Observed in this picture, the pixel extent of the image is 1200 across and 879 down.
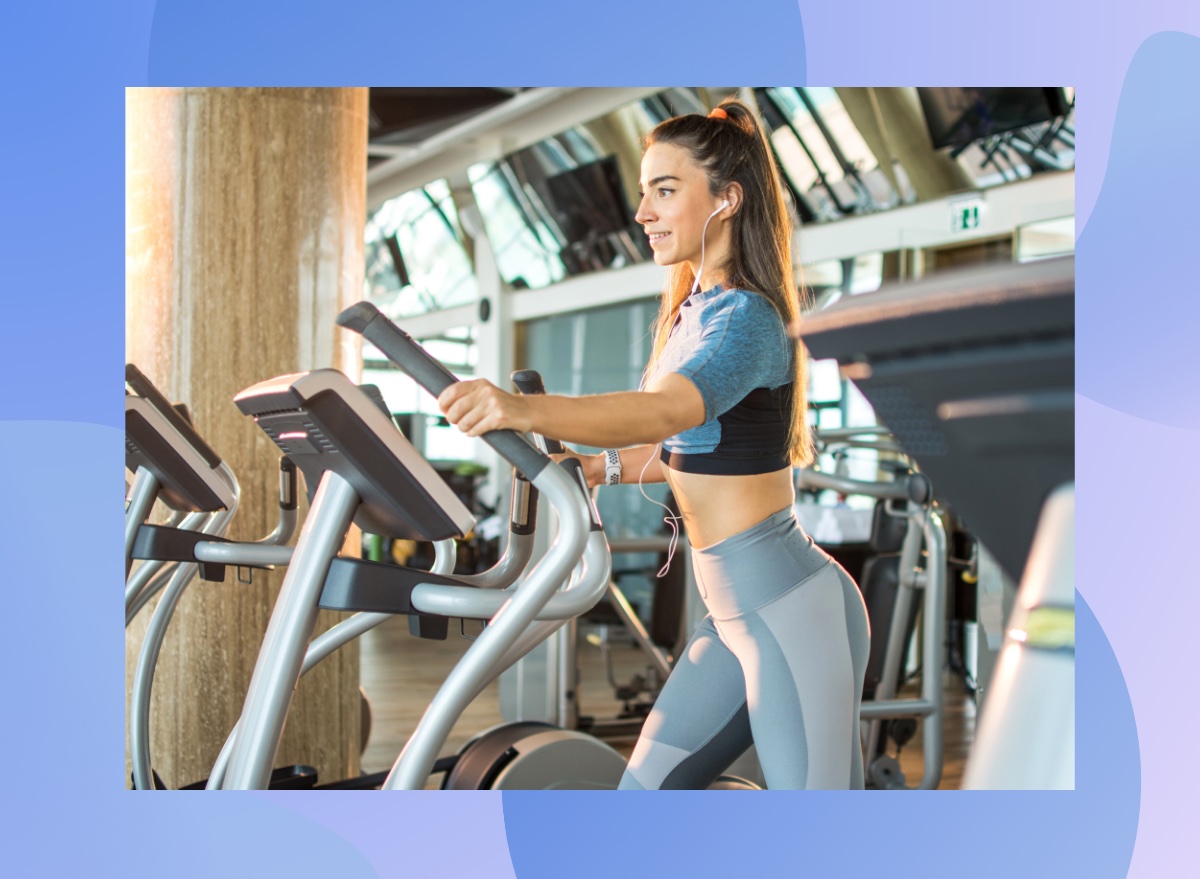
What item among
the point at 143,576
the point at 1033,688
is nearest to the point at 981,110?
the point at 143,576

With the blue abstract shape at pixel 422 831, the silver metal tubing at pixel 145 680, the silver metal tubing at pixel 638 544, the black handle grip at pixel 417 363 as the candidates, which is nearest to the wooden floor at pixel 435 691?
the silver metal tubing at pixel 638 544

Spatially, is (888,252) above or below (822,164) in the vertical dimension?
below

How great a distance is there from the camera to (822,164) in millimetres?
6676

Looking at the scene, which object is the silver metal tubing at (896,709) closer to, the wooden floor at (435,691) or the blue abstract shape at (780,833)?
the wooden floor at (435,691)

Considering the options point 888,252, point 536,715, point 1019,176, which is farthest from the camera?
point 888,252

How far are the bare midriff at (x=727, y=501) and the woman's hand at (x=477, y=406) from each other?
1.52 ft

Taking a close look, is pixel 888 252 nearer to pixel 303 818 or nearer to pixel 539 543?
pixel 539 543

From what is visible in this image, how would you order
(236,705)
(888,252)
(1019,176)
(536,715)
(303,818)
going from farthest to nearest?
(888,252) < (1019,176) < (536,715) < (236,705) < (303,818)

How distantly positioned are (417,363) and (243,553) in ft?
2.79

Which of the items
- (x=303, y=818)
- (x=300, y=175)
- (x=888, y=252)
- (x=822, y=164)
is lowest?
(x=303, y=818)

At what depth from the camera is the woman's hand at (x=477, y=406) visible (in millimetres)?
1282
